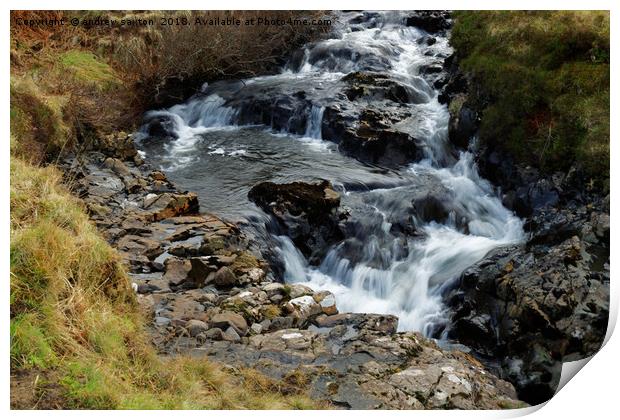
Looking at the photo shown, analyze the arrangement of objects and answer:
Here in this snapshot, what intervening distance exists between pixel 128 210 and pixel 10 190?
2.14m

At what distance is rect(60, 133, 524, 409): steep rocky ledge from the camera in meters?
3.83

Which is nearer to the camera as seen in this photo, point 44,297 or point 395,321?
point 44,297

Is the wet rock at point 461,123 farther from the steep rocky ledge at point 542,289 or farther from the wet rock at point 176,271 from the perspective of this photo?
the wet rock at point 176,271

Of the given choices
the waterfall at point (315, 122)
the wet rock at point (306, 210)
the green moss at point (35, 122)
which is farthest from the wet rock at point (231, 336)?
the waterfall at point (315, 122)

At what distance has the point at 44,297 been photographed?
3.41m

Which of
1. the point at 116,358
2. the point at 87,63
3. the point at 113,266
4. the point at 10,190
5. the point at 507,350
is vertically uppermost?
the point at 87,63

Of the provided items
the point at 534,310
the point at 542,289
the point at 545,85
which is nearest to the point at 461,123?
the point at 545,85

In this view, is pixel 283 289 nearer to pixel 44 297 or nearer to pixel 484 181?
pixel 44 297

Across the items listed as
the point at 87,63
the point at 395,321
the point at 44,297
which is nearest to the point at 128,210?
the point at 87,63

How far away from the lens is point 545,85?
18.0 ft

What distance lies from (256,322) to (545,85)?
11.6ft

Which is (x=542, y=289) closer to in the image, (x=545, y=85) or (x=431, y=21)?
(x=545, y=85)

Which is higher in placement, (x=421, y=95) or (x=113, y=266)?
(x=421, y=95)

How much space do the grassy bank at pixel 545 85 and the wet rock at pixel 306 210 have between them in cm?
201
